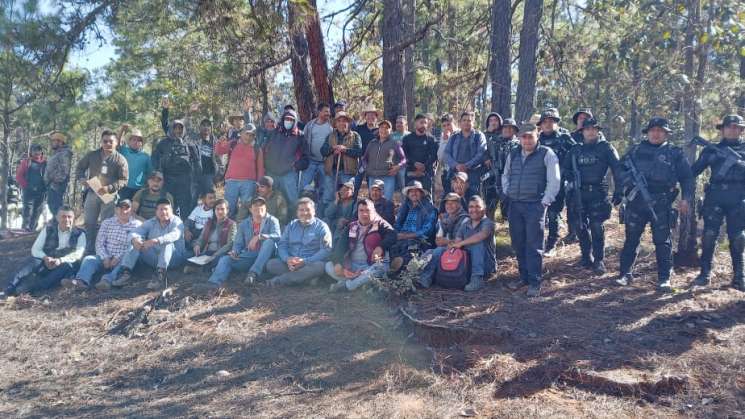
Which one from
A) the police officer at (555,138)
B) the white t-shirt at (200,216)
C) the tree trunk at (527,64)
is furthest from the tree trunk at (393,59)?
the white t-shirt at (200,216)

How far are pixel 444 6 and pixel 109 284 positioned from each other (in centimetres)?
891

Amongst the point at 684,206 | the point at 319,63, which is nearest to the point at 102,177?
the point at 319,63

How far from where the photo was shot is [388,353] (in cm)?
579

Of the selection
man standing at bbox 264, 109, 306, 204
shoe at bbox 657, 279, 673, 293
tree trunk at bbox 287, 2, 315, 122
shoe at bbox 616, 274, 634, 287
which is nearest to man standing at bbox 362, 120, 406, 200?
man standing at bbox 264, 109, 306, 204

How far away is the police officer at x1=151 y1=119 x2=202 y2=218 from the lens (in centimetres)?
948

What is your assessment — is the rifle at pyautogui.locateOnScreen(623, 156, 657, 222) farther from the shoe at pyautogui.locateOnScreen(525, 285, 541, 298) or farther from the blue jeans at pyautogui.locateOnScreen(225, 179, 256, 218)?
the blue jeans at pyautogui.locateOnScreen(225, 179, 256, 218)

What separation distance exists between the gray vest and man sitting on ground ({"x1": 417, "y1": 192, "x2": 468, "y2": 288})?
0.76m

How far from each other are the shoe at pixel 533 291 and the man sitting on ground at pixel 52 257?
6.32 meters

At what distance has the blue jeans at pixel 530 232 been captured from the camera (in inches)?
273

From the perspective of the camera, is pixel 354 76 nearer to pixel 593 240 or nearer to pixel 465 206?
pixel 465 206

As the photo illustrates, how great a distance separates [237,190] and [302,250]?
207 cm

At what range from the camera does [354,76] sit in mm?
14852

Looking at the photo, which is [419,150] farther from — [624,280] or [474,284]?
[624,280]

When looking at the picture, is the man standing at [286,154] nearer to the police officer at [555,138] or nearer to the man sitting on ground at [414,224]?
the man sitting on ground at [414,224]
